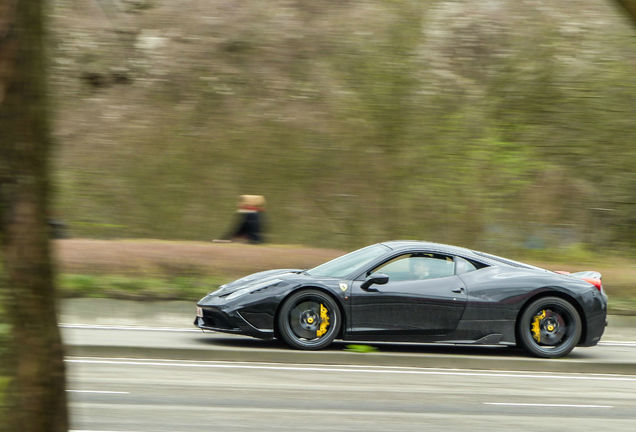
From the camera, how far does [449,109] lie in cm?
1823

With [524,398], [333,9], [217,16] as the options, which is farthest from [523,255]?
[524,398]

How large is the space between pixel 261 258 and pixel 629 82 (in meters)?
9.04

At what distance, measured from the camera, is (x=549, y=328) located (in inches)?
406

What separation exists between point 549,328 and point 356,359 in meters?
2.41

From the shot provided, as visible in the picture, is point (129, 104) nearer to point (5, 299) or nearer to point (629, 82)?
point (629, 82)

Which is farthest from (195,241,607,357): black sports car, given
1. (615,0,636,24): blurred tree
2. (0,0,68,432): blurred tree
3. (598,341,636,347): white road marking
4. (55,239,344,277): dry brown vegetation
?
(615,0,636,24): blurred tree

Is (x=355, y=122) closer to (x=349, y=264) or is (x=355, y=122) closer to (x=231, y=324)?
(x=349, y=264)

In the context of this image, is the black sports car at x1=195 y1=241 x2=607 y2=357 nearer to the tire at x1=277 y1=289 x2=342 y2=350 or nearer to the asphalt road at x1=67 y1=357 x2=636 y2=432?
the tire at x1=277 y1=289 x2=342 y2=350

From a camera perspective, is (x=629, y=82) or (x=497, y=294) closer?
(x=497, y=294)

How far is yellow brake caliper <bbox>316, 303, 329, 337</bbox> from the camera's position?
9992mm

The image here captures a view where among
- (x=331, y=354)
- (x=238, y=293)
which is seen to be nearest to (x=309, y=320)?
(x=331, y=354)

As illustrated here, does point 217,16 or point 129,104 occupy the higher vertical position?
point 217,16

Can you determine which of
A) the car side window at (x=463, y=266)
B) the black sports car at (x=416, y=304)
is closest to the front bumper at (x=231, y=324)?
the black sports car at (x=416, y=304)

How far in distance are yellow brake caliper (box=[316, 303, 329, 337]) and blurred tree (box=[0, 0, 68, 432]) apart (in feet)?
21.5
